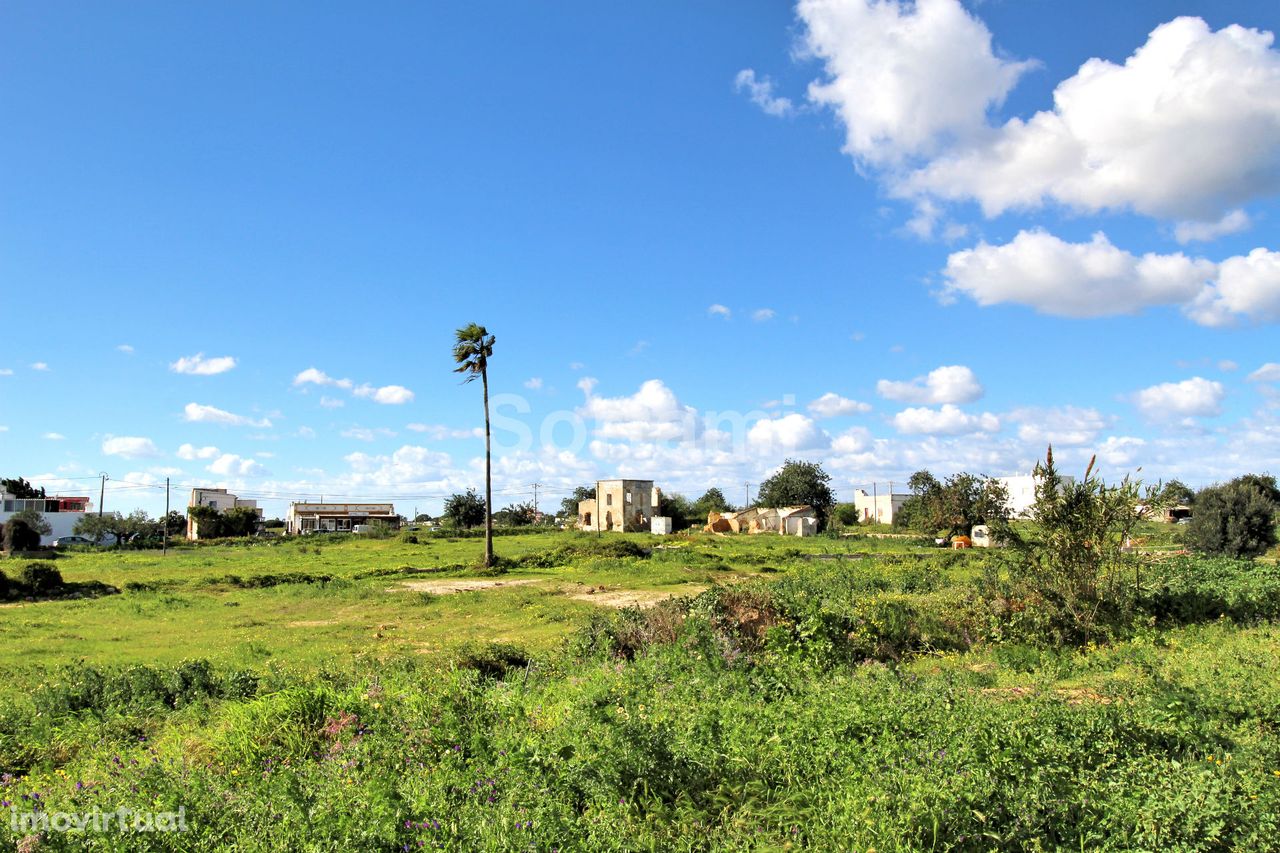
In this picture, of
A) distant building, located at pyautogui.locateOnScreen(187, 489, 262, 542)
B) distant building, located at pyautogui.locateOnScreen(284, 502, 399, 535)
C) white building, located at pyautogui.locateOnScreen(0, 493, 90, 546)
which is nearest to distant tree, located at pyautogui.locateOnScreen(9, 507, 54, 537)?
white building, located at pyautogui.locateOnScreen(0, 493, 90, 546)

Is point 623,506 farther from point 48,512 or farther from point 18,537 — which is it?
point 48,512

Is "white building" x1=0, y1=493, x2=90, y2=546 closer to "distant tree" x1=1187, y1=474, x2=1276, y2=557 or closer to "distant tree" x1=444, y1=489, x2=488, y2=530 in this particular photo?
"distant tree" x1=444, y1=489, x2=488, y2=530

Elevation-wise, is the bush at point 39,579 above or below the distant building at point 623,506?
below

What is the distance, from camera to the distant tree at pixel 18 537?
169 ft

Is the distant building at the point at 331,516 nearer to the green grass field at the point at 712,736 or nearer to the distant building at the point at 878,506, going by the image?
the distant building at the point at 878,506

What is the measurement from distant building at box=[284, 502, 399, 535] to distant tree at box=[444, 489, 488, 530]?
25022 mm

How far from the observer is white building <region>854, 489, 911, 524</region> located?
96.1m

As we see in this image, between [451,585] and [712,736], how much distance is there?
26807 millimetres

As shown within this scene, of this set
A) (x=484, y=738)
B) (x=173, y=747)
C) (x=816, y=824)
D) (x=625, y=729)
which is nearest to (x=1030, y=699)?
(x=816, y=824)

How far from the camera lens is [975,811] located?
491cm

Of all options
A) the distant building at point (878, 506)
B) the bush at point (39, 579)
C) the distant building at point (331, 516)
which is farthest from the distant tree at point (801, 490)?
the bush at point (39, 579)

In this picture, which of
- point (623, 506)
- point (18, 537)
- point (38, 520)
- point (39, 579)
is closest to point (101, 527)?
point (38, 520)

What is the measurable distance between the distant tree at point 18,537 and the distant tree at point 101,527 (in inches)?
767

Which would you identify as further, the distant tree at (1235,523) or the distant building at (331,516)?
the distant building at (331,516)
